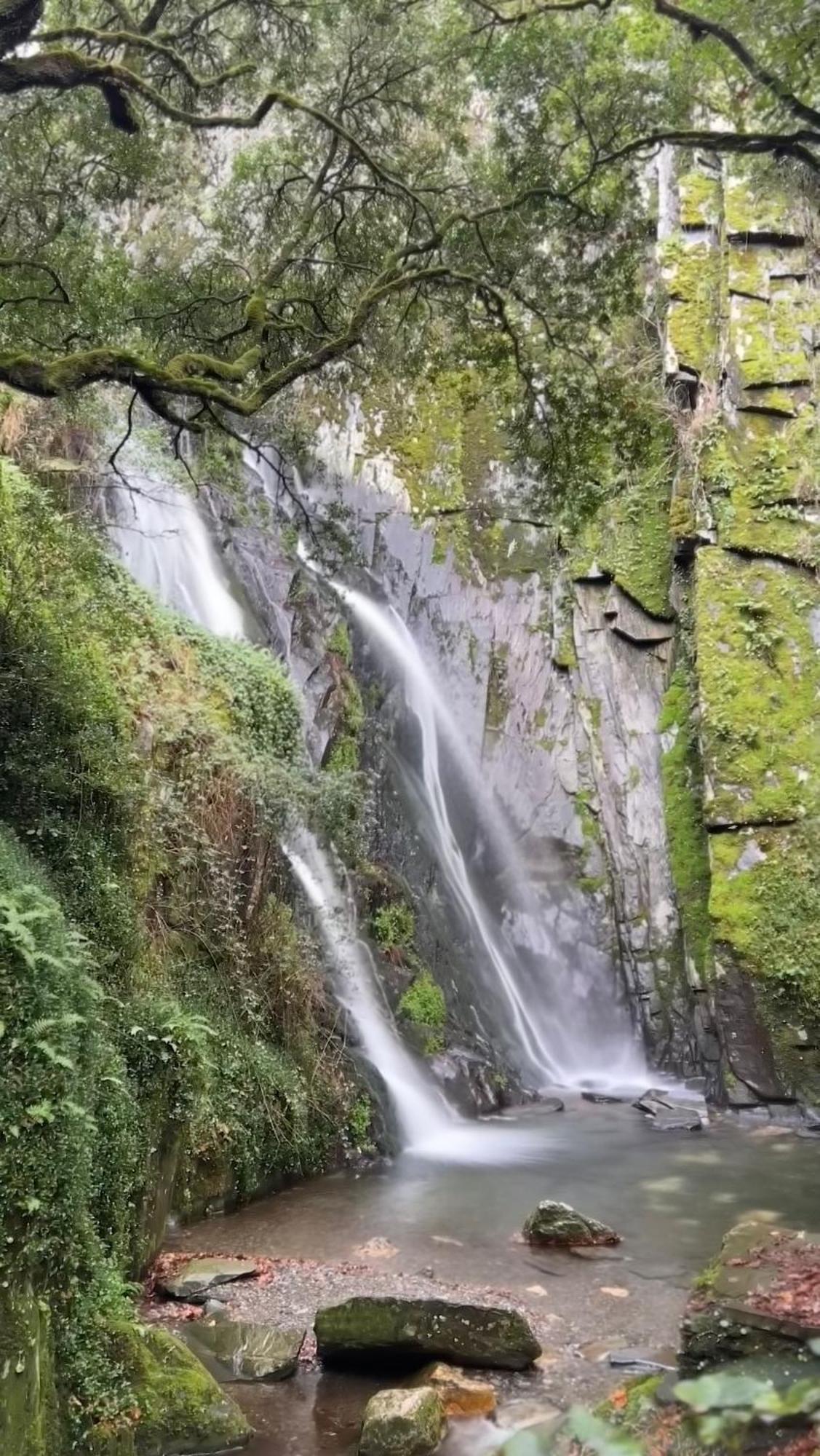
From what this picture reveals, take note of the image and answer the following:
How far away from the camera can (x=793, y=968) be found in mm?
10633

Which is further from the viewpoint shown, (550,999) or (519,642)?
(519,642)

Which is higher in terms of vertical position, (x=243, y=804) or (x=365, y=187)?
(x=365, y=187)

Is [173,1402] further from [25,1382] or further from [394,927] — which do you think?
[394,927]

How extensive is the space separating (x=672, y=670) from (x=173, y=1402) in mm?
12025

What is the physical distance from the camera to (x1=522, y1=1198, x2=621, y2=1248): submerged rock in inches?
261

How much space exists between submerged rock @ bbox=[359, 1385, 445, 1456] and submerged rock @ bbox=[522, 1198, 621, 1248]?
2568 mm

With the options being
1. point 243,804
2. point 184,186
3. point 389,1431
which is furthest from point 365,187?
point 389,1431

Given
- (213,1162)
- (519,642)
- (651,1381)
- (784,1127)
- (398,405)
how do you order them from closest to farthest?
(651,1381), (213,1162), (784,1127), (519,642), (398,405)

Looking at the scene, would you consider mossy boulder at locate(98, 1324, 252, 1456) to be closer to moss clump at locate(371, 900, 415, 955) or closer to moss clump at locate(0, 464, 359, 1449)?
moss clump at locate(0, 464, 359, 1449)

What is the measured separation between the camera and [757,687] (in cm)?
1223

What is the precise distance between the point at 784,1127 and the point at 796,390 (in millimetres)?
9105

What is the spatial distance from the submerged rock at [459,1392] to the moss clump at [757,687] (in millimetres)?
8057

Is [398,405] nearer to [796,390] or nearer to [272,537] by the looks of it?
[272,537]

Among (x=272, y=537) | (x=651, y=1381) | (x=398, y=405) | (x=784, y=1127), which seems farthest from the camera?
(x=398, y=405)
